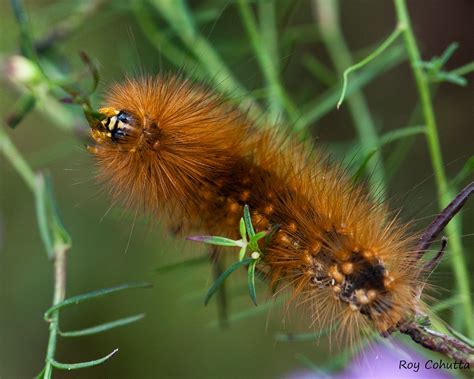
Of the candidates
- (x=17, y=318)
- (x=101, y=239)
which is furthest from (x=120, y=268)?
(x=17, y=318)

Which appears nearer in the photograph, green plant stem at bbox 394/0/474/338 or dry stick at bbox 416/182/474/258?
dry stick at bbox 416/182/474/258

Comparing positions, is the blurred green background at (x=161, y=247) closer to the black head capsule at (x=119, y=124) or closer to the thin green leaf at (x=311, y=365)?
the thin green leaf at (x=311, y=365)

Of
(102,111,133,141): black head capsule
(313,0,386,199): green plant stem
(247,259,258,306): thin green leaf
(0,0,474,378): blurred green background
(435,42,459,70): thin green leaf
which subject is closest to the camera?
(247,259,258,306): thin green leaf

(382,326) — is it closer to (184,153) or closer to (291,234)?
(291,234)

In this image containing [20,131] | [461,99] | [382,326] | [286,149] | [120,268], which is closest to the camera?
[382,326]

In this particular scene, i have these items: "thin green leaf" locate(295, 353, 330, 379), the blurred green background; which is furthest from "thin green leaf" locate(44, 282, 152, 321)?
the blurred green background

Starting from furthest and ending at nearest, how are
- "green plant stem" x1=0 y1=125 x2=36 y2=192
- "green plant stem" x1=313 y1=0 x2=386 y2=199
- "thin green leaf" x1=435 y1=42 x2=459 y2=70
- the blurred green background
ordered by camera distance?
1. the blurred green background
2. "green plant stem" x1=313 y1=0 x2=386 y2=199
3. "green plant stem" x1=0 y1=125 x2=36 y2=192
4. "thin green leaf" x1=435 y1=42 x2=459 y2=70

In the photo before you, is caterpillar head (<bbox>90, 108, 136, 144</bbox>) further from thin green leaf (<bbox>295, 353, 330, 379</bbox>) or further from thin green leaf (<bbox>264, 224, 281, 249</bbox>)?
thin green leaf (<bbox>295, 353, 330, 379</bbox>)

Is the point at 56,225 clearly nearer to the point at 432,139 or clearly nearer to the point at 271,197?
the point at 271,197

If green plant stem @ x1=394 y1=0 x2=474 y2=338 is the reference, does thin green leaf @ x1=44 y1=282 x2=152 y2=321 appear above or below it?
below
